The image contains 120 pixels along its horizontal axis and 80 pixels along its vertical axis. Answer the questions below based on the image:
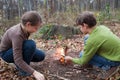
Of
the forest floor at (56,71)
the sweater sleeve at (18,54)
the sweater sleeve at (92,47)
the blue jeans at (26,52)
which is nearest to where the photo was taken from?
the sweater sleeve at (18,54)

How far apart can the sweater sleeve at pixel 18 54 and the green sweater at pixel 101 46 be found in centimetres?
69

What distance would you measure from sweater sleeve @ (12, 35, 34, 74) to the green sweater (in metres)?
0.69

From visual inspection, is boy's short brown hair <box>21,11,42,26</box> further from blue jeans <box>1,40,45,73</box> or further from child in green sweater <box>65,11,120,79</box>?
child in green sweater <box>65,11,120,79</box>

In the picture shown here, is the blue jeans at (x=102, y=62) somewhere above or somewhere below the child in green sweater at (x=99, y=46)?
below

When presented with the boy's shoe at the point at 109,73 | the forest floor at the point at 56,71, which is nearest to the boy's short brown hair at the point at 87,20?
the boy's shoe at the point at 109,73

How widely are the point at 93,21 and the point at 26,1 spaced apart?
20.3 feet

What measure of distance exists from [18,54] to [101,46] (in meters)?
1.02

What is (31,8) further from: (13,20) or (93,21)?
(93,21)

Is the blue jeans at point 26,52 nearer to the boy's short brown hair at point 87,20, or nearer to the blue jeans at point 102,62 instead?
the boy's short brown hair at point 87,20

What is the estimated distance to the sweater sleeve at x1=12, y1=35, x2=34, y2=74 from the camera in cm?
332

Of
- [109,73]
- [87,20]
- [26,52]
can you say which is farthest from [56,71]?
[87,20]

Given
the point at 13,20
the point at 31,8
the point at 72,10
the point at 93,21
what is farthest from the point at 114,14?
the point at 93,21

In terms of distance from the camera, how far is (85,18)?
3479 millimetres

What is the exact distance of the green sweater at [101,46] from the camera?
136 inches
